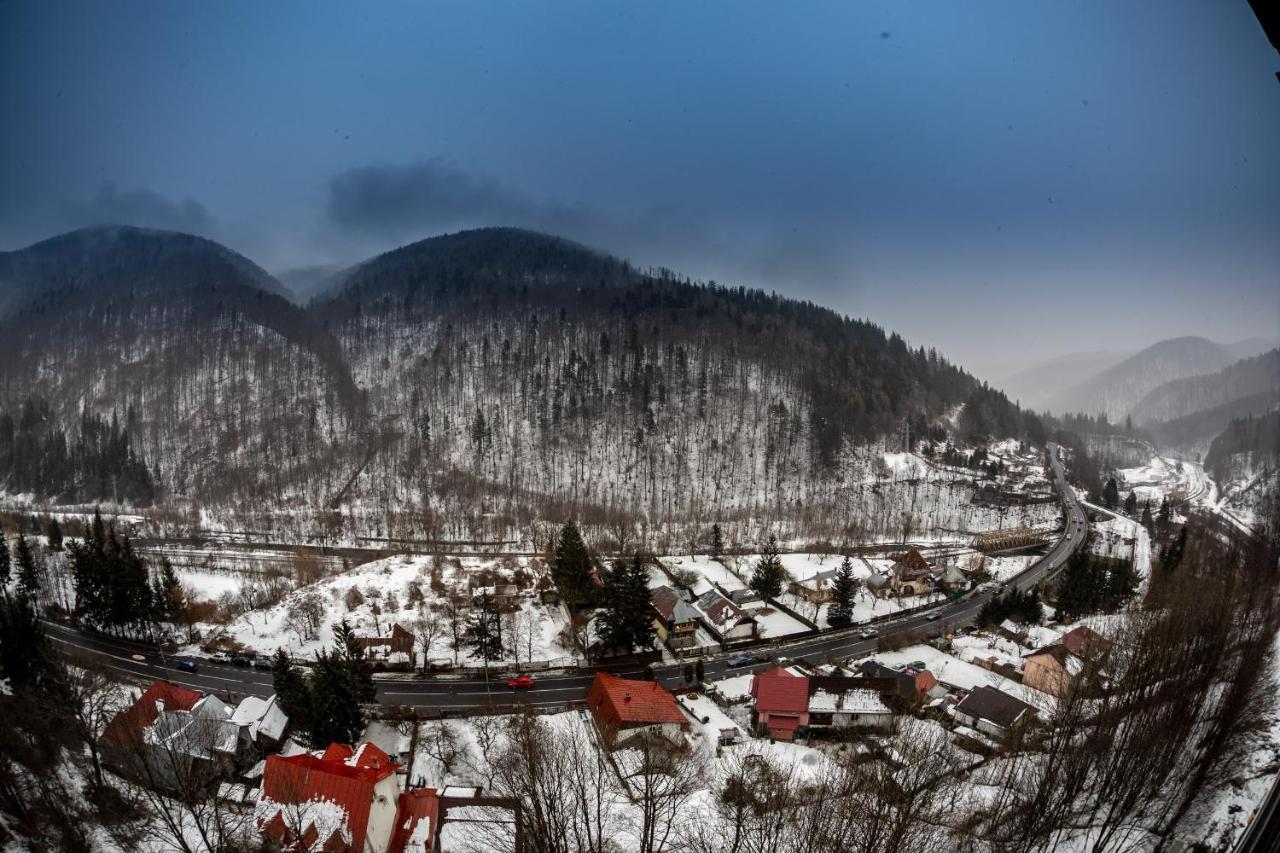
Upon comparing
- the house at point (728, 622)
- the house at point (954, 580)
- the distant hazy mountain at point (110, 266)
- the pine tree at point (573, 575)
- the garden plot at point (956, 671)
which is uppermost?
the distant hazy mountain at point (110, 266)

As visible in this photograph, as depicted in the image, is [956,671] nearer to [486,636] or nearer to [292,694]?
[486,636]

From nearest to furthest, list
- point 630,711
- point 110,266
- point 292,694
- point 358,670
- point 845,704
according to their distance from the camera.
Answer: point 630,711
point 292,694
point 358,670
point 845,704
point 110,266

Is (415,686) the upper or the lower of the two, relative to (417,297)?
lower

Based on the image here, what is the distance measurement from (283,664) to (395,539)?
36080mm

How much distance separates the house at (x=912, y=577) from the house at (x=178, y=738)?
3726 cm

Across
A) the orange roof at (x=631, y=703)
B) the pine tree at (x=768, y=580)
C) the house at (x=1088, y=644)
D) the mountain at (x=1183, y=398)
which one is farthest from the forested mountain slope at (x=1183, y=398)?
the orange roof at (x=631, y=703)

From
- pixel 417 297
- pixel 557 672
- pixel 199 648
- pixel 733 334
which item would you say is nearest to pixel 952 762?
pixel 557 672

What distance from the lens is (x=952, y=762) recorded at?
1388 centimetres

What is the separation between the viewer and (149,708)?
18703 mm

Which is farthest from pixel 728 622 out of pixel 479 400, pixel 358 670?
pixel 479 400

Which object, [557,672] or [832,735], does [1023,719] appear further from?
[557,672]

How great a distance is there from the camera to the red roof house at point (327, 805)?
13.3 metres

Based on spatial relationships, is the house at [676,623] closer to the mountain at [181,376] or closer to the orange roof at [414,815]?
the orange roof at [414,815]

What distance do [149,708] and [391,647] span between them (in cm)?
947
